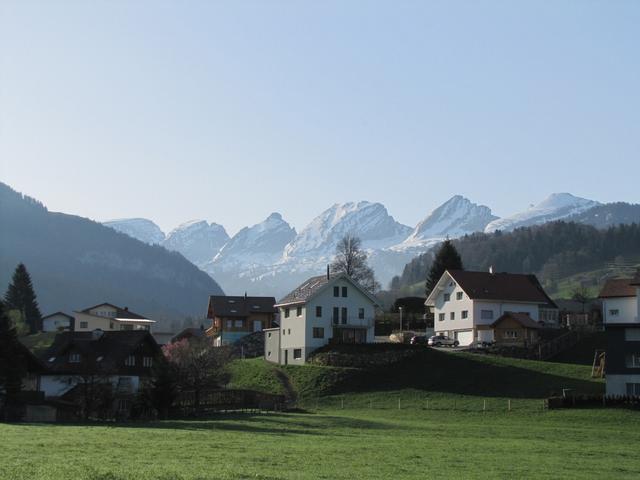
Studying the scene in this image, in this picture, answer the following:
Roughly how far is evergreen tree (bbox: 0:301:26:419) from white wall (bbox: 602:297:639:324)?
55094mm

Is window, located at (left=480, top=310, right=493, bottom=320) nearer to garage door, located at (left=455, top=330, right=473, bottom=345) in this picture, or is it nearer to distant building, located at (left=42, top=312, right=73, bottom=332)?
garage door, located at (left=455, top=330, right=473, bottom=345)

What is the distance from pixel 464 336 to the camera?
106062mm

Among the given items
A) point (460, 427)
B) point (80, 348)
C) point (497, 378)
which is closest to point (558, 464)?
point (460, 427)

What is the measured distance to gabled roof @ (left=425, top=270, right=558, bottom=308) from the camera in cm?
10525

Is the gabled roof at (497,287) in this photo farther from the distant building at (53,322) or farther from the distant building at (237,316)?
the distant building at (53,322)

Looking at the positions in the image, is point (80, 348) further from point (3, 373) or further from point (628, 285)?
point (628, 285)

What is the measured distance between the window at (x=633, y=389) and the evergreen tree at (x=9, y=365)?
134 feet

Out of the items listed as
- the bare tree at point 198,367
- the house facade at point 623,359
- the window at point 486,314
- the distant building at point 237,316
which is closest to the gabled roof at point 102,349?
the bare tree at point 198,367

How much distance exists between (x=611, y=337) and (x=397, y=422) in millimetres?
20247

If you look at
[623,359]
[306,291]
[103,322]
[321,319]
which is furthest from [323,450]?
[103,322]

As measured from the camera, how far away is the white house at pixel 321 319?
311 feet

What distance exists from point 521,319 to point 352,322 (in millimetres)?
17190

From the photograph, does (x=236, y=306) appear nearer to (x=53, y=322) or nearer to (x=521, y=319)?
(x=53, y=322)

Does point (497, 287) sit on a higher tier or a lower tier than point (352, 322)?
higher
